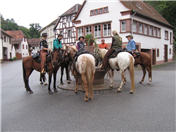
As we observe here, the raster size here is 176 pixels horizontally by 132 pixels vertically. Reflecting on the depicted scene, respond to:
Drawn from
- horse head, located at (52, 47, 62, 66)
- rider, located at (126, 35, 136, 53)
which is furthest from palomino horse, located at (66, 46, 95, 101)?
rider, located at (126, 35, 136, 53)

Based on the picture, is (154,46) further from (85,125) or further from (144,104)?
(85,125)

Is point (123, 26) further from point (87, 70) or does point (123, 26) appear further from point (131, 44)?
point (87, 70)

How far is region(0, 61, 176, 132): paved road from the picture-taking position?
12.9ft

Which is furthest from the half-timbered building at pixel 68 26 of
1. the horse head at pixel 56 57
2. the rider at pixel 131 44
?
the horse head at pixel 56 57

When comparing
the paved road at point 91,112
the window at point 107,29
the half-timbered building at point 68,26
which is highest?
the half-timbered building at point 68,26

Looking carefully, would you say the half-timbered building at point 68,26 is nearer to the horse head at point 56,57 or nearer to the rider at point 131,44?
the rider at point 131,44

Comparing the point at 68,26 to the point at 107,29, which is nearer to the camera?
the point at 107,29

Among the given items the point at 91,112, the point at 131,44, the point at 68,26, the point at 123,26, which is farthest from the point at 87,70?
the point at 68,26

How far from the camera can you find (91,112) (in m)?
4.79

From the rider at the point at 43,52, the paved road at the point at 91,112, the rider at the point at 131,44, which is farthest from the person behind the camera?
the rider at the point at 131,44

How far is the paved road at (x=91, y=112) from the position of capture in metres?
3.94

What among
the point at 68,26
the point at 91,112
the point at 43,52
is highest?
the point at 68,26

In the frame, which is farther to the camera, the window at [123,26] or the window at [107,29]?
the window at [107,29]

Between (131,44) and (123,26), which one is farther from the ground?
(123,26)
